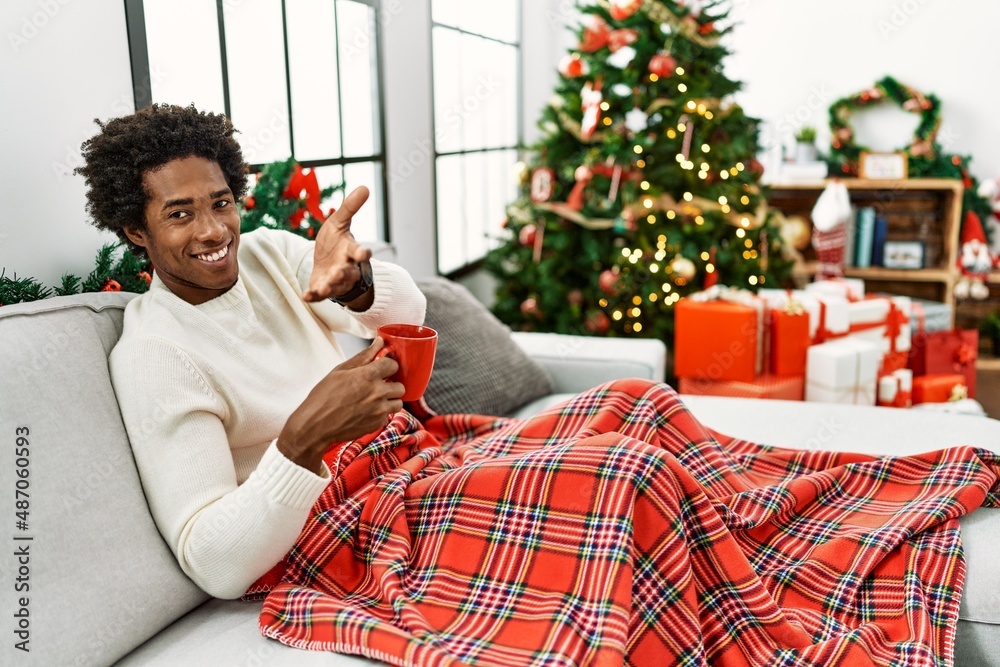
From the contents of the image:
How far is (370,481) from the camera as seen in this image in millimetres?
1393

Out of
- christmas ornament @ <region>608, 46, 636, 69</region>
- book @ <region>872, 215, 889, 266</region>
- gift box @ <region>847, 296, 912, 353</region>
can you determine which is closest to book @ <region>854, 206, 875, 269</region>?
book @ <region>872, 215, 889, 266</region>

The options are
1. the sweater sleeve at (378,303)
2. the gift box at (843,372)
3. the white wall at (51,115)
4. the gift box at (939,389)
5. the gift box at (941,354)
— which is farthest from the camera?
the gift box at (941,354)

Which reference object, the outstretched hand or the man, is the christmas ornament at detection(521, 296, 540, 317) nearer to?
the man

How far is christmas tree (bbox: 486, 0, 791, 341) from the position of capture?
10.8 ft

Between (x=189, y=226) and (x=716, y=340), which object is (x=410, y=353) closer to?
(x=189, y=226)

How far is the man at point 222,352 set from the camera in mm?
1179

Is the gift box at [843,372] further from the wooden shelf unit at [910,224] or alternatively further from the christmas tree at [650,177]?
the wooden shelf unit at [910,224]

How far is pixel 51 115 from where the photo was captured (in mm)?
1504

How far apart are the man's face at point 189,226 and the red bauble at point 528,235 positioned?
226cm

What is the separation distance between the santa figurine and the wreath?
359 mm

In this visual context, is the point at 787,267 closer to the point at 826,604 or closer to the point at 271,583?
the point at 826,604

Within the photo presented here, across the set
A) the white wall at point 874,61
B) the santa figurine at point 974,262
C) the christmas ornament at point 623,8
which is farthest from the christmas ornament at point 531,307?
the santa figurine at point 974,262

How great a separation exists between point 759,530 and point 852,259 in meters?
3.21

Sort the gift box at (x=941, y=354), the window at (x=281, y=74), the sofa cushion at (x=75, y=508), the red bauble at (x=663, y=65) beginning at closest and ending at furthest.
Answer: the sofa cushion at (x=75, y=508) < the window at (x=281, y=74) < the gift box at (x=941, y=354) < the red bauble at (x=663, y=65)
